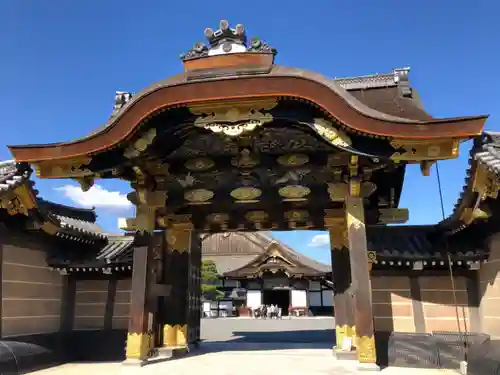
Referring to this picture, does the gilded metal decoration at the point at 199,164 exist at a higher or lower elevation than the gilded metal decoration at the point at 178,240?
higher

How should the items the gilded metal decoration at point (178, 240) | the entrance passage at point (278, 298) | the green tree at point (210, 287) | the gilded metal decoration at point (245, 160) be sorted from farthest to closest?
1. the entrance passage at point (278, 298)
2. the green tree at point (210, 287)
3. the gilded metal decoration at point (178, 240)
4. the gilded metal decoration at point (245, 160)

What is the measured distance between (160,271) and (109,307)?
217cm

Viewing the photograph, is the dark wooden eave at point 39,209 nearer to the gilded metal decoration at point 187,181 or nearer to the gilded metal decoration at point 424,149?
the gilded metal decoration at point 187,181

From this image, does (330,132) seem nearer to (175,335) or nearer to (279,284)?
(175,335)

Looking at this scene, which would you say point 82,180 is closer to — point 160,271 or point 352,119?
point 160,271

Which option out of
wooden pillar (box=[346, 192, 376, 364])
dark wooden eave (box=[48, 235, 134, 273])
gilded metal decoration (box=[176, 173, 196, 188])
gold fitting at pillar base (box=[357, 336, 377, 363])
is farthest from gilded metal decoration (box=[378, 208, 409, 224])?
dark wooden eave (box=[48, 235, 134, 273])

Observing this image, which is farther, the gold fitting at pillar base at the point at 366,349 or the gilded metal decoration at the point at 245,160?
A: the gilded metal decoration at the point at 245,160

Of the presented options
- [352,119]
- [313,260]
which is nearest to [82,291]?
[352,119]

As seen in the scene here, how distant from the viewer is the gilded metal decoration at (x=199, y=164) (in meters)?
9.20

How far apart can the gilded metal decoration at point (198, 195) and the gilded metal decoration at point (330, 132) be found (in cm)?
346

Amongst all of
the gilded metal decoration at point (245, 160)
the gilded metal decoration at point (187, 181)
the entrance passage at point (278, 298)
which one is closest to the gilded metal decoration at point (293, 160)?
the gilded metal decoration at point (245, 160)

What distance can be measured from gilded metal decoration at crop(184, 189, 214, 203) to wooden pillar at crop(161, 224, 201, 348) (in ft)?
4.56

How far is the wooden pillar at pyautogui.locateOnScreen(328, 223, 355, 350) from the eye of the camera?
10.1 metres

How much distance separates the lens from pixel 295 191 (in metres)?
9.70
